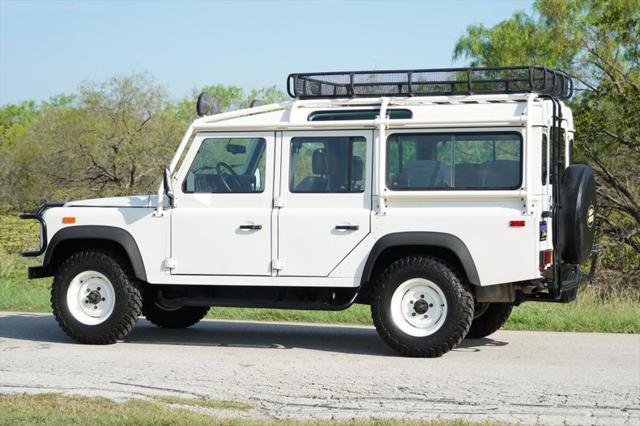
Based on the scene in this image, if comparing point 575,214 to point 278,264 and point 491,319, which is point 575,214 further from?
point 278,264

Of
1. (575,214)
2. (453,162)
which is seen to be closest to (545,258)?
(575,214)

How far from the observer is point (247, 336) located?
446 inches

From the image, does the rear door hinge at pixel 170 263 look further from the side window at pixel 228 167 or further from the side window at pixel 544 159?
the side window at pixel 544 159

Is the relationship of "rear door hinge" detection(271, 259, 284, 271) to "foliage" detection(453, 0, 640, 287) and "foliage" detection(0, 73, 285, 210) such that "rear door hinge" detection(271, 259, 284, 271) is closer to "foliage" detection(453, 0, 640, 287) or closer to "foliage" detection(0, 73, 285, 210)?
"foliage" detection(453, 0, 640, 287)

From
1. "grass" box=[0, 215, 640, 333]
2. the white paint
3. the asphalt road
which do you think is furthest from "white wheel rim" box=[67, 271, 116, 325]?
"grass" box=[0, 215, 640, 333]

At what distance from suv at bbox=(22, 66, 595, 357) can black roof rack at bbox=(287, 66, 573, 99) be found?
0.02m

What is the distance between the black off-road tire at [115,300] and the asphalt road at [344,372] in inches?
6.9

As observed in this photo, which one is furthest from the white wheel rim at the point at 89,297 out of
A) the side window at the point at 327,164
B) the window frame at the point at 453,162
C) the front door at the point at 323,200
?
the window frame at the point at 453,162

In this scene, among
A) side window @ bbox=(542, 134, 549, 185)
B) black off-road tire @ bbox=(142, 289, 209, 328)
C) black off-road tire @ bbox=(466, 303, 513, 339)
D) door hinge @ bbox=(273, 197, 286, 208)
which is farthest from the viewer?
black off-road tire @ bbox=(142, 289, 209, 328)

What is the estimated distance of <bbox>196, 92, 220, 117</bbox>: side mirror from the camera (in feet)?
34.6

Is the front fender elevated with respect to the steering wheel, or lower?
lower

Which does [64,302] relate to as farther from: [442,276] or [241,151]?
[442,276]

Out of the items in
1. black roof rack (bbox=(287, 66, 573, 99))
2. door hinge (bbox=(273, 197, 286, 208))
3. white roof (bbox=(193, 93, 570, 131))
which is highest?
black roof rack (bbox=(287, 66, 573, 99))

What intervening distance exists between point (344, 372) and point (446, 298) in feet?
4.36
